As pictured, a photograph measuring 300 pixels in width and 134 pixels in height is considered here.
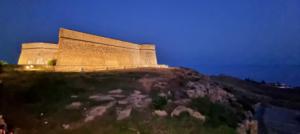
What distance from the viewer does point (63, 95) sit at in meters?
19.8

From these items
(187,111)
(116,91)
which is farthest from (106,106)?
(187,111)

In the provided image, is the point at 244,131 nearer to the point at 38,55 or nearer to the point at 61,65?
the point at 61,65

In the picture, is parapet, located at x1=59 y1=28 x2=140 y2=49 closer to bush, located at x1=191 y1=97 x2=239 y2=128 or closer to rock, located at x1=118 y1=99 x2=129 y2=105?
rock, located at x1=118 y1=99 x2=129 y2=105

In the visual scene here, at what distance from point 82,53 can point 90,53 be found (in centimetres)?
145

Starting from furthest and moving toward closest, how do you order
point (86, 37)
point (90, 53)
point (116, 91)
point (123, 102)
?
point (90, 53) → point (86, 37) → point (116, 91) → point (123, 102)

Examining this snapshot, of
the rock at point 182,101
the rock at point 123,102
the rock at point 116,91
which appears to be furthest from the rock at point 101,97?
the rock at point 182,101

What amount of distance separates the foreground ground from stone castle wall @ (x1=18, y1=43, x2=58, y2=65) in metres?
11.2

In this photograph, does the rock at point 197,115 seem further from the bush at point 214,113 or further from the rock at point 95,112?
the rock at point 95,112

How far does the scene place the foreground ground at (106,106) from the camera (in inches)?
640

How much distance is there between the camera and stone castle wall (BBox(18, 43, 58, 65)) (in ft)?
114

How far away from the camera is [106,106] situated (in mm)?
18578

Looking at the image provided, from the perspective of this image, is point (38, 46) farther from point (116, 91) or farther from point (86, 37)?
point (116, 91)

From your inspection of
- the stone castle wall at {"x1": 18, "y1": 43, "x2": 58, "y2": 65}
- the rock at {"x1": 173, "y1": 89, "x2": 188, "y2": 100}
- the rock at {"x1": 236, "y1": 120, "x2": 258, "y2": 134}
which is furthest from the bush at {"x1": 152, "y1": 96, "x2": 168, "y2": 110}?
the stone castle wall at {"x1": 18, "y1": 43, "x2": 58, "y2": 65}

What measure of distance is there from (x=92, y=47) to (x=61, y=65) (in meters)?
5.62
